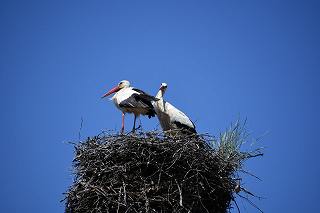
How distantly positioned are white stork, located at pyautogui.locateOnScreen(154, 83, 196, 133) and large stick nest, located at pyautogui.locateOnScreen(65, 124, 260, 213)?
60.4 inches

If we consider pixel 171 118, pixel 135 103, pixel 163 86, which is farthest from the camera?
pixel 163 86

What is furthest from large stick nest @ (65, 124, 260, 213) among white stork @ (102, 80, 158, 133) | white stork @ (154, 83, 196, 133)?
white stork @ (102, 80, 158, 133)

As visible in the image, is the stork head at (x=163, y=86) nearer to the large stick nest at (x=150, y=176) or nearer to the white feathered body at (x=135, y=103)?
the white feathered body at (x=135, y=103)

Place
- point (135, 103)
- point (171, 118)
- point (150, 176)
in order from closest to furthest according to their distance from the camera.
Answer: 1. point (150, 176)
2. point (171, 118)
3. point (135, 103)

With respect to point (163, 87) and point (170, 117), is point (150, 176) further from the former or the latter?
point (163, 87)

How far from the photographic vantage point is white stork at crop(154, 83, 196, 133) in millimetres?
10219

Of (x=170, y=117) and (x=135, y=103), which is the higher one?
(x=135, y=103)

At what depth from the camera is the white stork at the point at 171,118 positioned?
10.2 m

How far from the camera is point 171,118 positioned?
10.3 m

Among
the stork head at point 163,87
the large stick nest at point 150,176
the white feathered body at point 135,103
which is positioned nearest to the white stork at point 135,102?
the white feathered body at point 135,103

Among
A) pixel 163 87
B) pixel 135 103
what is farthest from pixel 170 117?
pixel 163 87

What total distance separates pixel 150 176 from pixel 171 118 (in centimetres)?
240

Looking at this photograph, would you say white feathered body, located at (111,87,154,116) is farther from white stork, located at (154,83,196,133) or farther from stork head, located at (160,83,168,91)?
stork head, located at (160,83,168,91)

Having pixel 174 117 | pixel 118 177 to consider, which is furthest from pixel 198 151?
→ pixel 174 117
